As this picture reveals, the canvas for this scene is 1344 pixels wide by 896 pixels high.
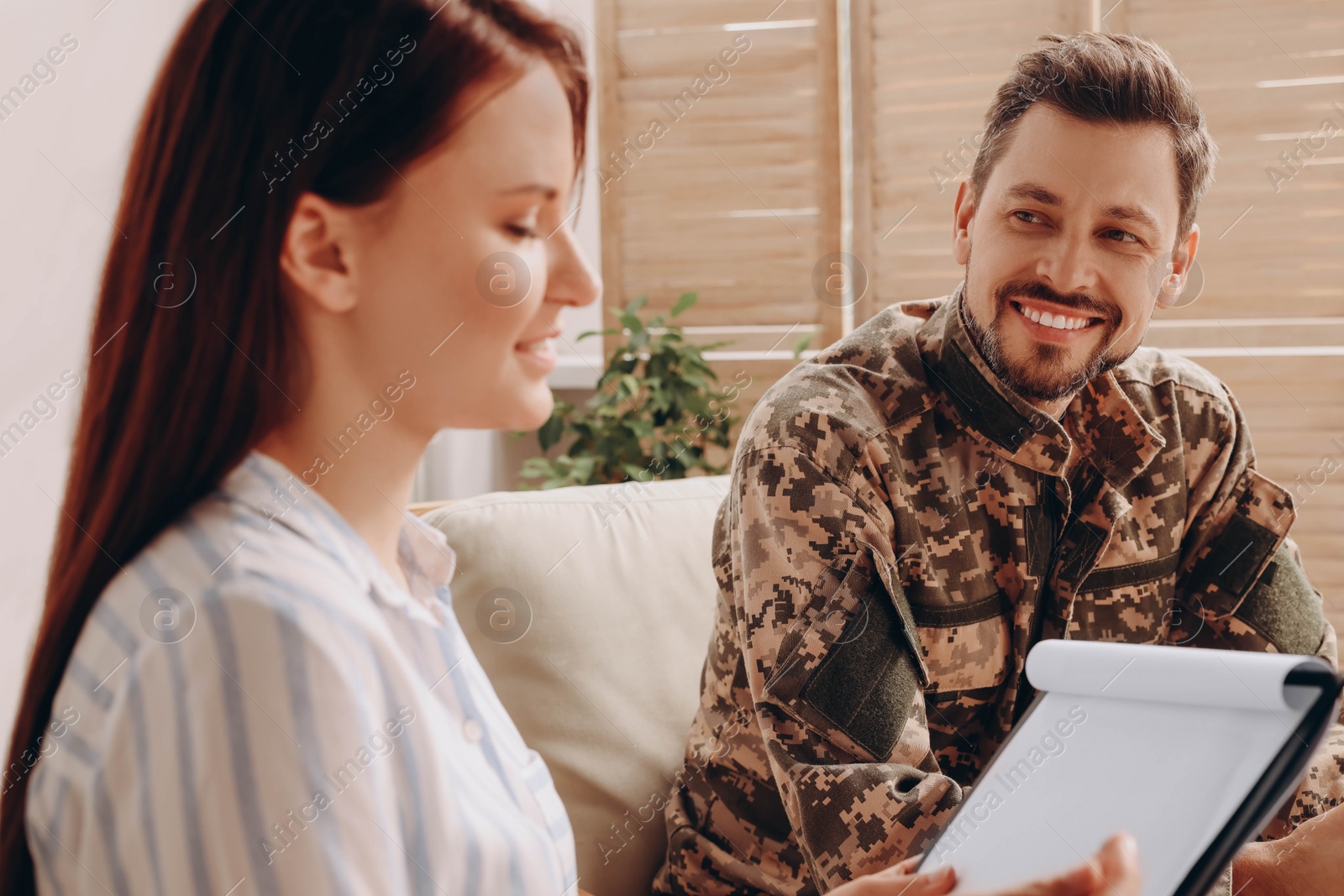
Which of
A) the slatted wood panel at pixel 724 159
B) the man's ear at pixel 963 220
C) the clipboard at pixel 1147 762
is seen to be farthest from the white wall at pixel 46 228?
the slatted wood panel at pixel 724 159

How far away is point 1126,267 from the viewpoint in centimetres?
120

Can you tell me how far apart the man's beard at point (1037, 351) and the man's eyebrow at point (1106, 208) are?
0.09m

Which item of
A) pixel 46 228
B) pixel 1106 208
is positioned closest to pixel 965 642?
pixel 1106 208

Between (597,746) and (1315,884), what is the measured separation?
28.4 inches

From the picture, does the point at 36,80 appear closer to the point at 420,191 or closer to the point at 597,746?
the point at 597,746

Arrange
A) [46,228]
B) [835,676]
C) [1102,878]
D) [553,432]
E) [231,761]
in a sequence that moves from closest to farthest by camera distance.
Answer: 1. [231,761]
2. [1102,878]
3. [835,676]
4. [46,228]
5. [553,432]

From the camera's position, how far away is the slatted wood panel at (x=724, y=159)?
298cm

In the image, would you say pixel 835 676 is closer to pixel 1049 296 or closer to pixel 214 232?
pixel 1049 296

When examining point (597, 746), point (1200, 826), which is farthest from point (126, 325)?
point (597, 746)

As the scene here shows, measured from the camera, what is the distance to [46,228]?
143 centimetres

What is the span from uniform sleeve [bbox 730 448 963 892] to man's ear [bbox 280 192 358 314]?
2.14ft

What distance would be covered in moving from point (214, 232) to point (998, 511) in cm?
96

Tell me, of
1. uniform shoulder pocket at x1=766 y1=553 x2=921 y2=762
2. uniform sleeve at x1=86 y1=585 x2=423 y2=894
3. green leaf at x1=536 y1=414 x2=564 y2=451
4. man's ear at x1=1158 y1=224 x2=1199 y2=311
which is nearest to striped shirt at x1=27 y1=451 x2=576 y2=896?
uniform sleeve at x1=86 y1=585 x2=423 y2=894

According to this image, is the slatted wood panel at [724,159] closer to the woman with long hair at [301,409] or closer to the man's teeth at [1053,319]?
the man's teeth at [1053,319]
